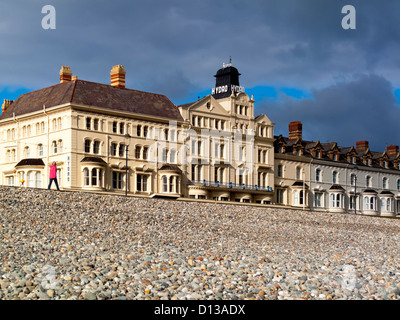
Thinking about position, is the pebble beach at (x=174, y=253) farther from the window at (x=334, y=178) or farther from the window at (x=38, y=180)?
the window at (x=334, y=178)

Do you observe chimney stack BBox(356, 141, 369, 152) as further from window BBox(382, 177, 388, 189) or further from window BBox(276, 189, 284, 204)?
window BBox(276, 189, 284, 204)

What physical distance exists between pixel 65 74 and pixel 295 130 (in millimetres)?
29808

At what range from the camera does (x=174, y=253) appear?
33.3 metres

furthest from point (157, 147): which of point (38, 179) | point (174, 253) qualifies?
point (174, 253)

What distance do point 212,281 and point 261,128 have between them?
49.7 metres

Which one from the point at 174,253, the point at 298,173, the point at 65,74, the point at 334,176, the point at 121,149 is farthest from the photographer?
the point at 334,176

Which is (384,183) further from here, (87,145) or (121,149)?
(87,145)

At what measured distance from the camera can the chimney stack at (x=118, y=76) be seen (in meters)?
68.7

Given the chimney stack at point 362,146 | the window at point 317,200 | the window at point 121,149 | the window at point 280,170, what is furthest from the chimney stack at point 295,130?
the window at point 121,149

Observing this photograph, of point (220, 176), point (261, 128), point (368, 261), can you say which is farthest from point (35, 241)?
point (261, 128)

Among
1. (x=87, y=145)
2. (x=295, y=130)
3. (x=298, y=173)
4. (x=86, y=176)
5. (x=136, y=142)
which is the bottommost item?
(x=86, y=176)

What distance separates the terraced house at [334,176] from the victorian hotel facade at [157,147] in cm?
17

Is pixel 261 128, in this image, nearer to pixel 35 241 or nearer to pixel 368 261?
pixel 368 261

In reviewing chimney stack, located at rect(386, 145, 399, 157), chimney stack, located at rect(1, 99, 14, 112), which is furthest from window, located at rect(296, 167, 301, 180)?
chimney stack, located at rect(1, 99, 14, 112)
